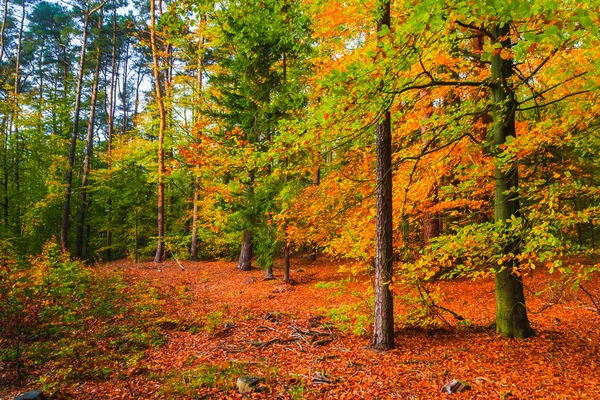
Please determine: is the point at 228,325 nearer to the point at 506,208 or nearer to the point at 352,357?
the point at 352,357

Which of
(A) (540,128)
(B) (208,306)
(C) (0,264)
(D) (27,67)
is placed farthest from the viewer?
(D) (27,67)

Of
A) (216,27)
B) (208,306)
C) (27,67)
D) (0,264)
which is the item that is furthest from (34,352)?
(27,67)

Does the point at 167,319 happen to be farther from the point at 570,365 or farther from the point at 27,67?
the point at 27,67

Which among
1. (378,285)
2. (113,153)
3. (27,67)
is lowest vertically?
(378,285)

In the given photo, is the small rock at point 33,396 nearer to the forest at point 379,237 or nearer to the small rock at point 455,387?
the forest at point 379,237

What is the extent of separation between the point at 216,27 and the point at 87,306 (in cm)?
986

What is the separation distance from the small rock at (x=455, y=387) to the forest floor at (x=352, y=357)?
0.10m

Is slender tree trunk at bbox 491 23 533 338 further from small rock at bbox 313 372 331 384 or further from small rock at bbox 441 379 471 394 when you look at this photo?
small rock at bbox 313 372 331 384

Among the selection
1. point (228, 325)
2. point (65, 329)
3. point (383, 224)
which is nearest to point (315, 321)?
point (228, 325)

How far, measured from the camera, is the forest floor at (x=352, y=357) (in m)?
4.30

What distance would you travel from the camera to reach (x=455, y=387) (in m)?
4.19

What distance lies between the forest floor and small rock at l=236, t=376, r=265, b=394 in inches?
3.7

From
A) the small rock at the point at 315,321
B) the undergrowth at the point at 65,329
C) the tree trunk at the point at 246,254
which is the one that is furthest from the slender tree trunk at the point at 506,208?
the tree trunk at the point at 246,254

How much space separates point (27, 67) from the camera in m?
26.3
